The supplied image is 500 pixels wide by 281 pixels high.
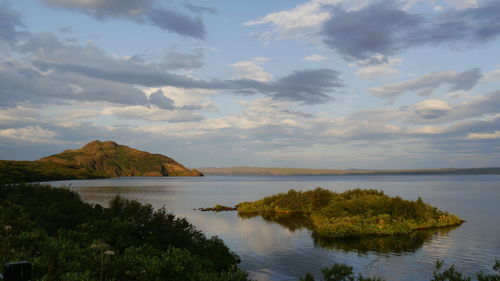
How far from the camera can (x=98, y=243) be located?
632 inches

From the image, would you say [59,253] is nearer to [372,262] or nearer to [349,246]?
[372,262]

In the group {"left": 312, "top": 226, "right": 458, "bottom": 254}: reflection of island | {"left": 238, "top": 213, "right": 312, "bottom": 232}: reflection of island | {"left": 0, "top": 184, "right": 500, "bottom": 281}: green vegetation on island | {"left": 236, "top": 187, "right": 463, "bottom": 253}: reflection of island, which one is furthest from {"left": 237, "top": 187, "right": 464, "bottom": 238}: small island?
{"left": 0, "top": 184, "right": 500, "bottom": 281}: green vegetation on island

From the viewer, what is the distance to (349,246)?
1903 inches

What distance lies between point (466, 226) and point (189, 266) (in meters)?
63.2

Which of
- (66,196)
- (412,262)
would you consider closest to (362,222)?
(412,262)

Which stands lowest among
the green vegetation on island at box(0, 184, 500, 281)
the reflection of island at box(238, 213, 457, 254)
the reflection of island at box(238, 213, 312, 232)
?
the reflection of island at box(238, 213, 312, 232)

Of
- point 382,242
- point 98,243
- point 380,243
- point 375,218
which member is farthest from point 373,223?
point 98,243

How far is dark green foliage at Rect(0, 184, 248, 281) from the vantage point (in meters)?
14.7

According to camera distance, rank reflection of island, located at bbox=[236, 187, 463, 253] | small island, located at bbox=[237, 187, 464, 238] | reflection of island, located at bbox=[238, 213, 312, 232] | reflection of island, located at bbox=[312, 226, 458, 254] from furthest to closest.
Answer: reflection of island, located at bbox=[238, 213, 312, 232] → small island, located at bbox=[237, 187, 464, 238] → reflection of island, located at bbox=[236, 187, 463, 253] → reflection of island, located at bbox=[312, 226, 458, 254]

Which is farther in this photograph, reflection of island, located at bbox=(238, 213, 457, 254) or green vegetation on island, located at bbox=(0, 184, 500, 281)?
reflection of island, located at bbox=(238, 213, 457, 254)

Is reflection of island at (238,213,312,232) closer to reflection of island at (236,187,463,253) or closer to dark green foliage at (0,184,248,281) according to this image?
reflection of island at (236,187,463,253)

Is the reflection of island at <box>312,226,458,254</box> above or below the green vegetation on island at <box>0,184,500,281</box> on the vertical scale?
below

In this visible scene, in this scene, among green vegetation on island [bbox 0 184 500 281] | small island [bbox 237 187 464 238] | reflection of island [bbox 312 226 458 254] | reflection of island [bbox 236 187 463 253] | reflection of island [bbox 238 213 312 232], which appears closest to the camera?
green vegetation on island [bbox 0 184 500 281]

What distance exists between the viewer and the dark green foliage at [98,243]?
14680mm
